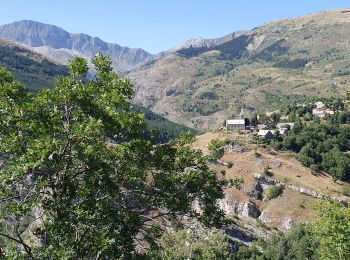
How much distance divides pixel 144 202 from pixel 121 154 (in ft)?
11.1

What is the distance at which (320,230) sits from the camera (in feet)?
145

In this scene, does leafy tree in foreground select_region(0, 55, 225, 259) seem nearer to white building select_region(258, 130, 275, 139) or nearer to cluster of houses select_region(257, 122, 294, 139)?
white building select_region(258, 130, 275, 139)

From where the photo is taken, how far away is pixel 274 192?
144 meters

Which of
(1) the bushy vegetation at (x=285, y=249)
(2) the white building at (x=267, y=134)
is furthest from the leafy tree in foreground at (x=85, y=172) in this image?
(2) the white building at (x=267, y=134)

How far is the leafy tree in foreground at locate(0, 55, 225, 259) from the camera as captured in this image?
677 inches

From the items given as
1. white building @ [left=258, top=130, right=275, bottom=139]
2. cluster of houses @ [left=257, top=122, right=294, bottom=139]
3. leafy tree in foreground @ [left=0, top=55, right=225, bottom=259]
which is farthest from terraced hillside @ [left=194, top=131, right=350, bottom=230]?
leafy tree in foreground @ [left=0, top=55, right=225, bottom=259]

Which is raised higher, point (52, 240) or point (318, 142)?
point (52, 240)

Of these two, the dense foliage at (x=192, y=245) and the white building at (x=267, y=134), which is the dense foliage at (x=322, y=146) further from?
the dense foliage at (x=192, y=245)

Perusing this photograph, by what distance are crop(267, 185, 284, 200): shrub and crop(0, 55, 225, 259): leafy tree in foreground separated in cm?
12696

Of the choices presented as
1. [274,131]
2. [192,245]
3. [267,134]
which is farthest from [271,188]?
[192,245]

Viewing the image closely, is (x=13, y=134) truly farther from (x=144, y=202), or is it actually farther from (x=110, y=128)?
(x=144, y=202)

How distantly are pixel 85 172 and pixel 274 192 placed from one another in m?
132

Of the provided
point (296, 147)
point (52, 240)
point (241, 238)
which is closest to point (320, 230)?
point (52, 240)

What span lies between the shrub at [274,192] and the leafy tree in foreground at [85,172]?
417 ft
